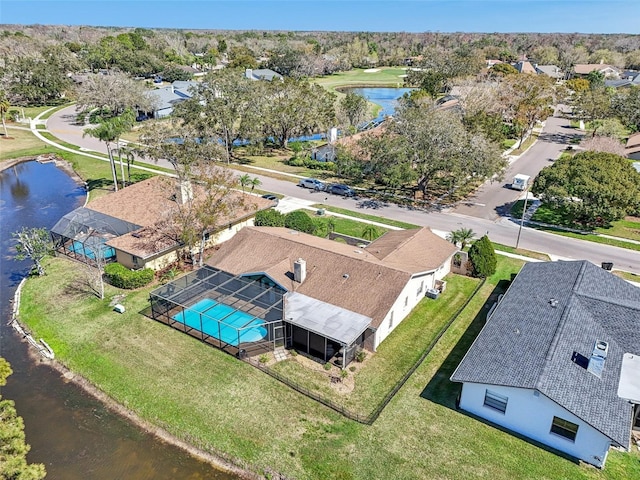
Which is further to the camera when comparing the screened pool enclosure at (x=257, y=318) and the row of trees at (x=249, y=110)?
the row of trees at (x=249, y=110)

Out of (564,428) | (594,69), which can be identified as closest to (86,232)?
(564,428)

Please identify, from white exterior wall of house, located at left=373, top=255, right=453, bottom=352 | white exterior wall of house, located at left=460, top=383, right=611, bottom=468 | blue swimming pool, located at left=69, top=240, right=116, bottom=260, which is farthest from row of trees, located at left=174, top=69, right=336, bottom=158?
white exterior wall of house, located at left=460, top=383, right=611, bottom=468

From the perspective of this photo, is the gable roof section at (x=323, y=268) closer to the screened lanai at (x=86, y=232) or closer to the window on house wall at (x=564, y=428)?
the screened lanai at (x=86, y=232)

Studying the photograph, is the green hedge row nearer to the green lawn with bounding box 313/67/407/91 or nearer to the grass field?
the grass field

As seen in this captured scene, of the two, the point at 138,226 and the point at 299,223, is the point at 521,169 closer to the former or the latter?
the point at 299,223

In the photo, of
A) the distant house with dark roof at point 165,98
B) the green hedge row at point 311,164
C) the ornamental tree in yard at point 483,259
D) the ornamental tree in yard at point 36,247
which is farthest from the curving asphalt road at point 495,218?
the ornamental tree in yard at point 36,247

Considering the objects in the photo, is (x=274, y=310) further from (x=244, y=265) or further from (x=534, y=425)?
(x=534, y=425)
